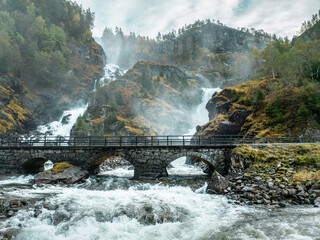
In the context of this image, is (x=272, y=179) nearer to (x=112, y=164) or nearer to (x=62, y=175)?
(x=62, y=175)

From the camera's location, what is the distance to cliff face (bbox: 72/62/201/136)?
5978cm

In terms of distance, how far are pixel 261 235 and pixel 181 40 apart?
168m

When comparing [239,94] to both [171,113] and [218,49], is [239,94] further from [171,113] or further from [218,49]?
[218,49]

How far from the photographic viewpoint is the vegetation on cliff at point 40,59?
5959cm

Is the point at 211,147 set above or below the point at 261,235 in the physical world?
above

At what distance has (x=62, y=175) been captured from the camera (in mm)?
21438

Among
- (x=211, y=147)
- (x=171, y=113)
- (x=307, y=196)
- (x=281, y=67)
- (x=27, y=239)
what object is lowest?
(x=27, y=239)

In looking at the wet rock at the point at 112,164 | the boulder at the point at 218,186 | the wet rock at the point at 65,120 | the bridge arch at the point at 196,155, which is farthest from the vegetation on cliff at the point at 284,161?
the wet rock at the point at 65,120

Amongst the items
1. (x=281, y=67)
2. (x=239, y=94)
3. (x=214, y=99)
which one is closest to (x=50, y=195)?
(x=239, y=94)

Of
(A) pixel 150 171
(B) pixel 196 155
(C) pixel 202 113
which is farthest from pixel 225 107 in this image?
(C) pixel 202 113

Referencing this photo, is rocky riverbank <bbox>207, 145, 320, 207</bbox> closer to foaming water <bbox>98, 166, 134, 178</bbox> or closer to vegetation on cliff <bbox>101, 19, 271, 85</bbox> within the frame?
foaming water <bbox>98, 166, 134, 178</bbox>

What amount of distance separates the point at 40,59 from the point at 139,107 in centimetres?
4272

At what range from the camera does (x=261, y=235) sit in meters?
9.11

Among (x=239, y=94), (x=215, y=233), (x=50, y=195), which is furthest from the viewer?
(x=239, y=94)
